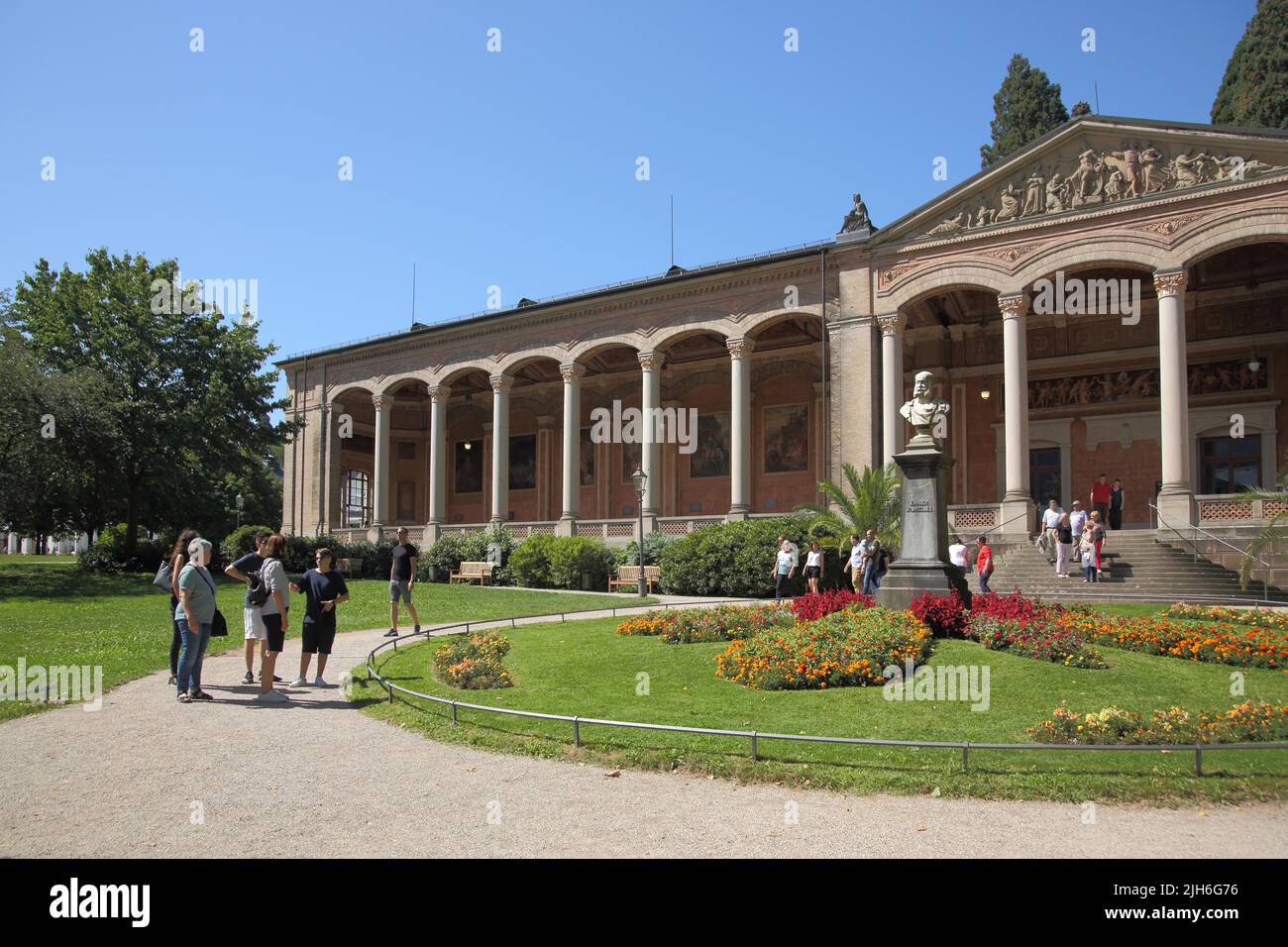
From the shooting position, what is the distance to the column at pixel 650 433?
3253 cm

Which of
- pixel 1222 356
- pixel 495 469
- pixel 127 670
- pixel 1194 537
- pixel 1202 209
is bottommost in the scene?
pixel 127 670

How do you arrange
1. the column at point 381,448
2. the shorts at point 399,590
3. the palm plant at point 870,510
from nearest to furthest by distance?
1. the shorts at point 399,590
2. the palm plant at point 870,510
3. the column at point 381,448

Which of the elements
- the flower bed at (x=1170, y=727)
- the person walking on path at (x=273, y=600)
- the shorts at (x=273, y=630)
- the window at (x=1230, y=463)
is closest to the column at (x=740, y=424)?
the window at (x=1230, y=463)

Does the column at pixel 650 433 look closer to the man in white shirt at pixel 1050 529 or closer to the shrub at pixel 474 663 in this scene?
the man in white shirt at pixel 1050 529

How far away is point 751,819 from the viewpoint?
5750 millimetres

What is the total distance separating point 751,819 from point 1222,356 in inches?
1180

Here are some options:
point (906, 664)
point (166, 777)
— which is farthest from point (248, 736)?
point (906, 664)

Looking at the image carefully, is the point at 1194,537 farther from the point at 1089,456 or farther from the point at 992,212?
the point at 992,212

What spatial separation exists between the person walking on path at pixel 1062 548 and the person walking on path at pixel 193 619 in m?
18.6

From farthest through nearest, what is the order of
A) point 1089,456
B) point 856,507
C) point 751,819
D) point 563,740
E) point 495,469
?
point 495,469 → point 1089,456 → point 856,507 → point 563,740 → point 751,819

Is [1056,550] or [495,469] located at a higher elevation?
[495,469]

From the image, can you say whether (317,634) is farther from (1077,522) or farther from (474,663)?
(1077,522)

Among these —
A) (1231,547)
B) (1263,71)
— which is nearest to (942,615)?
(1231,547)

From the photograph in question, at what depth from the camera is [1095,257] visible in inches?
995
